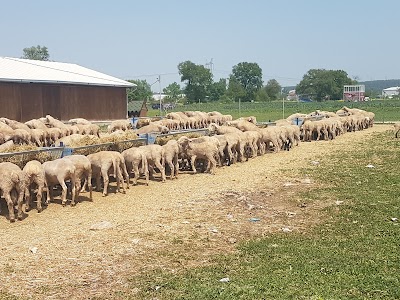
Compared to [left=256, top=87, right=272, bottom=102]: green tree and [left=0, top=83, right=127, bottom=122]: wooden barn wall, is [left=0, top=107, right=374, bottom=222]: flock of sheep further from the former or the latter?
[left=256, top=87, right=272, bottom=102]: green tree

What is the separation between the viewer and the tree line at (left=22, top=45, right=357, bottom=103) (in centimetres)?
12562

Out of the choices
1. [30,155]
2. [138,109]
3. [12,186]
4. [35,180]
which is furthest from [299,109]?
[12,186]

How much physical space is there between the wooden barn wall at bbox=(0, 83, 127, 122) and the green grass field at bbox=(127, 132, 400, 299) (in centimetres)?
2894

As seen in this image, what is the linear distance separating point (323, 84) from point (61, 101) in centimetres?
10567

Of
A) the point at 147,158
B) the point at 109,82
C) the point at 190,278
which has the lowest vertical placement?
the point at 190,278

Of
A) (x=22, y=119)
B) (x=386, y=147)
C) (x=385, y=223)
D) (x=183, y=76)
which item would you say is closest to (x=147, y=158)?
(x=385, y=223)

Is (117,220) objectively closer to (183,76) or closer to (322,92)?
(183,76)

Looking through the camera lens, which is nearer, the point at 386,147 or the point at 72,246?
the point at 72,246

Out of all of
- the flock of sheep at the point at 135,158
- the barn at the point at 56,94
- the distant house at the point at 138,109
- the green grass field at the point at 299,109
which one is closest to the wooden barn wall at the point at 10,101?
the barn at the point at 56,94

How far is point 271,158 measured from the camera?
22.0 meters

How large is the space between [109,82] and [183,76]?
84272 mm

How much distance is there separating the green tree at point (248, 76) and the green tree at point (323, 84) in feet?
46.9

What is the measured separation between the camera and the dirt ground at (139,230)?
774cm

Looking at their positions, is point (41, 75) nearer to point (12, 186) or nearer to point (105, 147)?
Answer: point (105, 147)
